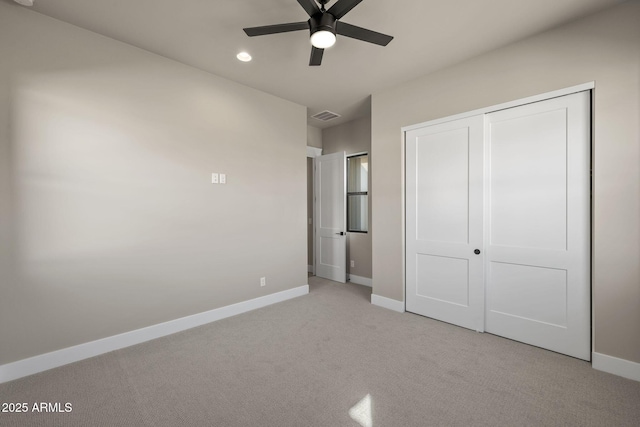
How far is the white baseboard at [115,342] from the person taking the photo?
85.4 inches

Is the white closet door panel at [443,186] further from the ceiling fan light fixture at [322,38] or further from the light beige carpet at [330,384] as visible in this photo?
the ceiling fan light fixture at [322,38]

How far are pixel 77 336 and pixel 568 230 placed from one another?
4.47 m

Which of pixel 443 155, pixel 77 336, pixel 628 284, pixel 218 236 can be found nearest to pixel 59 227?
pixel 77 336

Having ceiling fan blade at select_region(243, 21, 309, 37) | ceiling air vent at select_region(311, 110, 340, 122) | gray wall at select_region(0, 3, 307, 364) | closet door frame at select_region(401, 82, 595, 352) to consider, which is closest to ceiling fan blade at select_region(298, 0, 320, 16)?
ceiling fan blade at select_region(243, 21, 309, 37)

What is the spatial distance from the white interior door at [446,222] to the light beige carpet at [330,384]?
38 cm

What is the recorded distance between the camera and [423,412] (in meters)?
1.78

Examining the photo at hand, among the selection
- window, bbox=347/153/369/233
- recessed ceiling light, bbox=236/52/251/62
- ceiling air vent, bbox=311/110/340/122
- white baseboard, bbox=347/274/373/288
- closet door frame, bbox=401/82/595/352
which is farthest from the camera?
window, bbox=347/153/369/233

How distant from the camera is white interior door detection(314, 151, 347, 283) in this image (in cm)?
490

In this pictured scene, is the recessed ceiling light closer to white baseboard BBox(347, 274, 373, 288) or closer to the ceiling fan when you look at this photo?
the ceiling fan

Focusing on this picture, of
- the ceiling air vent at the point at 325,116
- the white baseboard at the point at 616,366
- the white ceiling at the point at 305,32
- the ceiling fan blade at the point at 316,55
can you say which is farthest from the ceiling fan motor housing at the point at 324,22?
the white baseboard at the point at 616,366

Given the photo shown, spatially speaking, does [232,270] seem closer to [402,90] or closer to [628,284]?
[402,90]

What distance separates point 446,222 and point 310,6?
255 centimetres

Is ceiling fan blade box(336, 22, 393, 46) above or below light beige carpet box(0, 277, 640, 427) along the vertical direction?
above

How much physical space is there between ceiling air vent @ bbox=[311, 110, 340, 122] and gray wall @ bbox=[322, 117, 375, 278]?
397 millimetres
